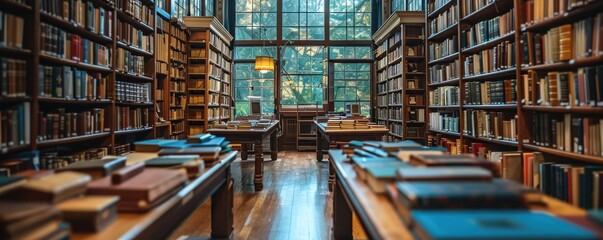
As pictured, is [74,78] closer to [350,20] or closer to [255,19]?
[255,19]

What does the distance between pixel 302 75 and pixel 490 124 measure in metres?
5.58

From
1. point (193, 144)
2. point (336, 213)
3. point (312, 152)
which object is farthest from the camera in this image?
point (312, 152)

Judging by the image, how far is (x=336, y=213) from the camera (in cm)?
241

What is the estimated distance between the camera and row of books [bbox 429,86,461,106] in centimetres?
422

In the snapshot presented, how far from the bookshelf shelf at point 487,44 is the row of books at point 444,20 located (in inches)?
18.0

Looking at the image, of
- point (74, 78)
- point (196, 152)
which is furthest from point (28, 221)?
point (74, 78)

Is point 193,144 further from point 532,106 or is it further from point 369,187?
point 532,106

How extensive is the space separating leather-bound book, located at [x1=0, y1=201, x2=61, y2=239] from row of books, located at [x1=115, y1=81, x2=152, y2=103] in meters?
3.14

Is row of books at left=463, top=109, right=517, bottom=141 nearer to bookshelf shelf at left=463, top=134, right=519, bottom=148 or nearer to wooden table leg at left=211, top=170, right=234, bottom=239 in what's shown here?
bookshelf shelf at left=463, top=134, right=519, bottom=148

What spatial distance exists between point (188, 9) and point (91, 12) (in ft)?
12.8

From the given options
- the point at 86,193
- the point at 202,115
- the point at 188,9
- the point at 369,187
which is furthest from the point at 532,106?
the point at 188,9

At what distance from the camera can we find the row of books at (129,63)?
358 centimetres

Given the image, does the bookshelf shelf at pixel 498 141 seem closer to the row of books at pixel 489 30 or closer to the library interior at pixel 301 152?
the library interior at pixel 301 152

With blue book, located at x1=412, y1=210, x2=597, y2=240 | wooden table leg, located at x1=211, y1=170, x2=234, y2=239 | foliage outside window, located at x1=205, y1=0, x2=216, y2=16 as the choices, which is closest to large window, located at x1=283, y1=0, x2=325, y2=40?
foliage outside window, located at x1=205, y1=0, x2=216, y2=16
